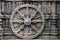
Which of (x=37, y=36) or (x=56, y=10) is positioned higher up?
(x=56, y=10)

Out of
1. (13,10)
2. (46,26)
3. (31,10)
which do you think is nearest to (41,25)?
(46,26)

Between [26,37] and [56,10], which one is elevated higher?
[56,10]

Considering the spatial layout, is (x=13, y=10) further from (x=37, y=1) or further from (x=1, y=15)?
(x=37, y=1)

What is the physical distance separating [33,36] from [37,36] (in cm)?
14

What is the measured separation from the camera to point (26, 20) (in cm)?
611

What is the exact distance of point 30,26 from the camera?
6203 millimetres

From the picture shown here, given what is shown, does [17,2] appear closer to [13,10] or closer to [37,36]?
[13,10]

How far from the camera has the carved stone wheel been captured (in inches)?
242

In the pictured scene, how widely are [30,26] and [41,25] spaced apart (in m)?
0.37

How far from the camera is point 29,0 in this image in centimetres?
626

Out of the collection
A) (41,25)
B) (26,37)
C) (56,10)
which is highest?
(56,10)

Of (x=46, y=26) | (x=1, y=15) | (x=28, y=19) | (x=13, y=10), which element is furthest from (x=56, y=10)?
(x=1, y=15)

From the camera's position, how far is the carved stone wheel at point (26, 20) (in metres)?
6.15

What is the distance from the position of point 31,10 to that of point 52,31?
1.02 m
